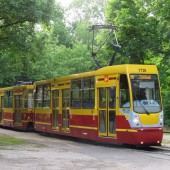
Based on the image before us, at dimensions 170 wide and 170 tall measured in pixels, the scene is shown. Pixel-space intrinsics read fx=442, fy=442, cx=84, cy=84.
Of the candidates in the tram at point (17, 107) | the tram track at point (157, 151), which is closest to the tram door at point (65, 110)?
the tram track at point (157, 151)

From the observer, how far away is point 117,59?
3422 centimetres

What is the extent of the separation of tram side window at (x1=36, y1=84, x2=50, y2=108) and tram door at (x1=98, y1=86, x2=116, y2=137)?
247 inches

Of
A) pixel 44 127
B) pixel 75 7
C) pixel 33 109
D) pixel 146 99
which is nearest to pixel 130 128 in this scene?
pixel 146 99

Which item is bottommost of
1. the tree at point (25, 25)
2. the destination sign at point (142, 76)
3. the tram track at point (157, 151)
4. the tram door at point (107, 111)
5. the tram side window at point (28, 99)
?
the tram track at point (157, 151)

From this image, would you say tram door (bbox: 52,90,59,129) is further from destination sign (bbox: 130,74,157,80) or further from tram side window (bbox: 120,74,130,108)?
destination sign (bbox: 130,74,157,80)

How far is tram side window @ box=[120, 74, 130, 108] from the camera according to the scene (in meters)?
17.8

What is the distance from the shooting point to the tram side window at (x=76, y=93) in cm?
2095

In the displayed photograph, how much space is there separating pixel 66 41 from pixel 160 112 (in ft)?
172

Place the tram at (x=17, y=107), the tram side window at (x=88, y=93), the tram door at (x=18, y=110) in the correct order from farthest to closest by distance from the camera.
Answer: the tram door at (x=18, y=110) → the tram at (x=17, y=107) → the tram side window at (x=88, y=93)

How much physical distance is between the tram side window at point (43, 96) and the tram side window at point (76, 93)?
11.1 feet

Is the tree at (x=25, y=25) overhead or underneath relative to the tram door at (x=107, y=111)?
overhead

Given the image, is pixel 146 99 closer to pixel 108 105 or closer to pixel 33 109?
pixel 108 105

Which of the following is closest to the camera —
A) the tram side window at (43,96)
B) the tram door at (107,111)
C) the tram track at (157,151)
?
the tram track at (157,151)

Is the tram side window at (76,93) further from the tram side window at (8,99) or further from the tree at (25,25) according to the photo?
the tram side window at (8,99)
